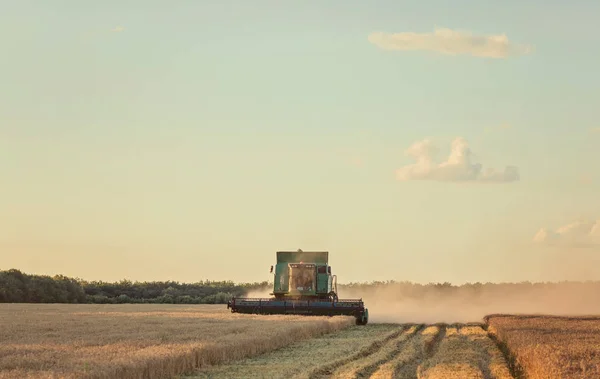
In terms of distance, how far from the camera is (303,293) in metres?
49.7

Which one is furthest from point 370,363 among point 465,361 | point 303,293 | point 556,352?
point 303,293

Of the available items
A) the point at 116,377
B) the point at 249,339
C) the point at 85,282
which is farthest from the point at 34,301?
the point at 116,377

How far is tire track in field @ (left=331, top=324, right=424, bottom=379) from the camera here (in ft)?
69.6

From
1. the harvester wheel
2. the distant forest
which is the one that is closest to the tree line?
the distant forest

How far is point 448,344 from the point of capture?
32.2 meters

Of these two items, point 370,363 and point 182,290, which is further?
point 182,290

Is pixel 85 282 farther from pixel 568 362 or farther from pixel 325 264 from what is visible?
pixel 568 362

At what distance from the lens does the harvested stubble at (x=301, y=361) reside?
2055 centimetres

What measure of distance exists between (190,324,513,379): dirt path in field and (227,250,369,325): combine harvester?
9.16 meters

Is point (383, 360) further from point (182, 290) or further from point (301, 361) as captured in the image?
Result: point (182, 290)

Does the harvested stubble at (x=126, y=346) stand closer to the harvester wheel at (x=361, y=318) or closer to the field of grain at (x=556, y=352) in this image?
the field of grain at (x=556, y=352)

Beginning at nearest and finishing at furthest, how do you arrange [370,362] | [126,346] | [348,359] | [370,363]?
1. [126,346]
2. [370,363]
3. [370,362]
4. [348,359]

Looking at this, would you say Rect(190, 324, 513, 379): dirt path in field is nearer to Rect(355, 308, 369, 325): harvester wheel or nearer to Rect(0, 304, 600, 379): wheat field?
Rect(0, 304, 600, 379): wheat field

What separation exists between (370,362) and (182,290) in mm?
74931
